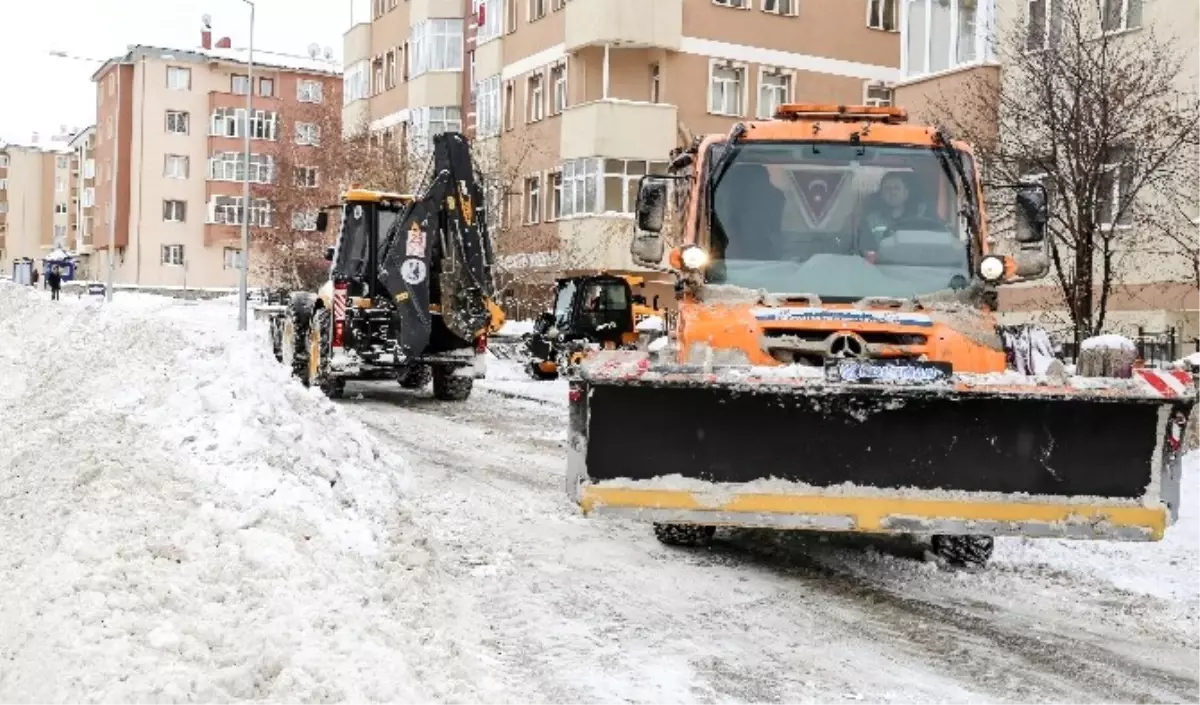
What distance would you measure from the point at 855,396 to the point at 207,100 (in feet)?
258

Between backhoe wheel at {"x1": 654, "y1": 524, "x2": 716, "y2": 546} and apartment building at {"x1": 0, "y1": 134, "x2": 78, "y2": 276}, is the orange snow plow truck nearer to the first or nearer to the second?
backhoe wheel at {"x1": 654, "y1": 524, "x2": 716, "y2": 546}

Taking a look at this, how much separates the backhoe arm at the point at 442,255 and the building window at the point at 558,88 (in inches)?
771

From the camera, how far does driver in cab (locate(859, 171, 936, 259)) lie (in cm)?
786

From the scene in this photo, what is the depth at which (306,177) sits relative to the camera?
46000 mm

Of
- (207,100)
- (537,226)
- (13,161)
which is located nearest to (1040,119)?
(537,226)

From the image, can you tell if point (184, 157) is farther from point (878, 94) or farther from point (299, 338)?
point (299, 338)

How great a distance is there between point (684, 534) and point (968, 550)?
1640mm

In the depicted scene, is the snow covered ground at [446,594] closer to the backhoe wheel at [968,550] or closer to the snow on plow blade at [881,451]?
the backhoe wheel at [968,550]

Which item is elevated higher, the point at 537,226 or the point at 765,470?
the point at 537,226

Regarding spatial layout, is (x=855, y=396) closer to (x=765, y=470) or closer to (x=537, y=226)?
(x=765, y=470)

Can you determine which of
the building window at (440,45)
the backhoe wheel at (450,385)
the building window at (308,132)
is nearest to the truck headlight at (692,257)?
the backhoe wheel at (450,385)

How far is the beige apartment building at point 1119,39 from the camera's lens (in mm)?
19109

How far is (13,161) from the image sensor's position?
447 ft

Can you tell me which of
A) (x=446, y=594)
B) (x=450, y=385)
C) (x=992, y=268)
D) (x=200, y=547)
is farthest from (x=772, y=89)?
(x=200, y=547)
